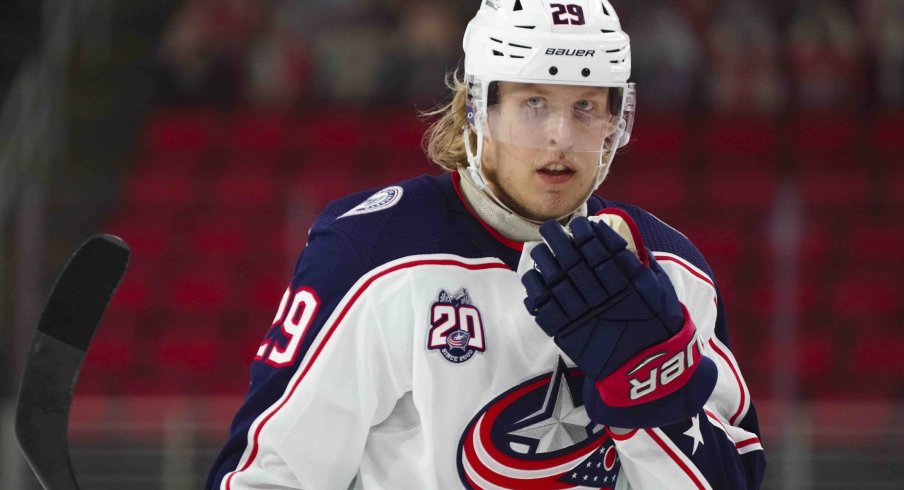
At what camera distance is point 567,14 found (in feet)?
5.69

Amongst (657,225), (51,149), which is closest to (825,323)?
(51,149)

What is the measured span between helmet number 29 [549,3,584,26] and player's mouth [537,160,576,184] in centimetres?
A: 17

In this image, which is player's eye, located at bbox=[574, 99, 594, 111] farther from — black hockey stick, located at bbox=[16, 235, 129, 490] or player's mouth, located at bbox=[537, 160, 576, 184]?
black hockey stick, located at bbox=[16, 235, 129, 490]

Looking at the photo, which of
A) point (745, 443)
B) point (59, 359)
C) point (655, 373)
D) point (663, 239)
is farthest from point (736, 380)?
point (59, 359)

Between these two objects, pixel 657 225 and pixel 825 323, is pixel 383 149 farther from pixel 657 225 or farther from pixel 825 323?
pixel 657 225

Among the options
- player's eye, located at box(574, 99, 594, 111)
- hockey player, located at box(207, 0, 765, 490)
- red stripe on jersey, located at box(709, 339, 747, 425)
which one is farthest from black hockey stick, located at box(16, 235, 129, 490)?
red stripe on jersey, located at box(709, 339, 747, 425)

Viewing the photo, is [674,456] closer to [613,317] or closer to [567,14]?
[613,317]

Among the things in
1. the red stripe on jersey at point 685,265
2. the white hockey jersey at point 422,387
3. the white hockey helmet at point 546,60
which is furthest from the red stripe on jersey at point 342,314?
the red stripe on jersey at point 685,265

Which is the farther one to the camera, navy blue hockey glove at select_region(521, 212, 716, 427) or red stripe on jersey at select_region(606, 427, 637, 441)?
red stripe on jersey at select_region(606, 427, 637, 441)

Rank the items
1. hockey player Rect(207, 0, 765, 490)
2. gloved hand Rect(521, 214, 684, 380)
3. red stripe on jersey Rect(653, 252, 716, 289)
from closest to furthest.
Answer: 1. gloved hand Rect(521, 214, 684, 380)
2. hockey player Rect(207, 0, 765, 490)
3. red stripe on jersey Rect(653, 252, 716, 289)

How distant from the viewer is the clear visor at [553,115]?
170 centimetres

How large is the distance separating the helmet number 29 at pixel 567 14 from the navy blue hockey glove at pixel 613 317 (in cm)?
30

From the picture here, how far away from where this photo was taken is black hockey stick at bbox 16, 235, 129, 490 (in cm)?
169

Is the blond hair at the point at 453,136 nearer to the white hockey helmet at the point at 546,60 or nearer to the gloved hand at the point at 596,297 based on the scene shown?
the white hockey helmet at the point at 546,60
